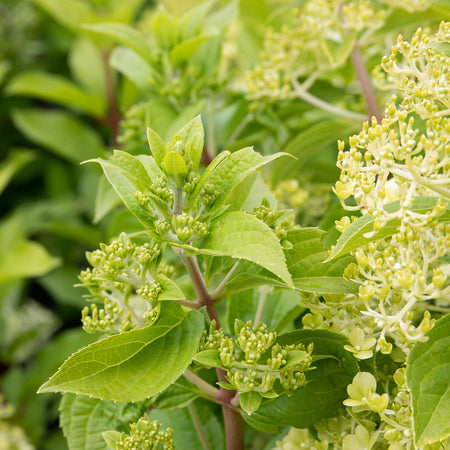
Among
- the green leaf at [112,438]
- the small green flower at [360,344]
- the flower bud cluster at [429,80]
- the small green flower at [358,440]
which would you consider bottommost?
the green leaf at [112,438]

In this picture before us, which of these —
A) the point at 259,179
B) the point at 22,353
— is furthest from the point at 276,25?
the point at 22,353

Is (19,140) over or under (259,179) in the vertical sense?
under

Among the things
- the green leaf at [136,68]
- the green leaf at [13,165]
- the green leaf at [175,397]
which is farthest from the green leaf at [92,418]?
the green leaf at [13,165]

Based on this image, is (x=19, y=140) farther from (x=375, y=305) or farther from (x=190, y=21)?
(x=375, y=305)

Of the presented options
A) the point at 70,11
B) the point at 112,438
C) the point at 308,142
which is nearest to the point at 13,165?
the point at 70,11

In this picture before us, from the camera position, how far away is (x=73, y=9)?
174 centimetres

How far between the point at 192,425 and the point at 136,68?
638 millimetres

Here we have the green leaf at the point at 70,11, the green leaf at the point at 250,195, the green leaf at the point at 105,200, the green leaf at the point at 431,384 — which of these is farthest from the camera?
the green leaf at the point at 70,11

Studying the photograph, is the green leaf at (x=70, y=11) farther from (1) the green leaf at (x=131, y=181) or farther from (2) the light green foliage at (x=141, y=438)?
(2) the light green foliage at (x=141, y=438)

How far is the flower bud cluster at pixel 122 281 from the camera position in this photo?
599 millimetres

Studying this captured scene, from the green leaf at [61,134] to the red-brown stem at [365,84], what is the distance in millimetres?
866

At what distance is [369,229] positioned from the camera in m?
0.55

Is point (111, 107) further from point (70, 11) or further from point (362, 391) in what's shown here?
point (362, 391)

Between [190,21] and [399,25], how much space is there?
360 millimetres
